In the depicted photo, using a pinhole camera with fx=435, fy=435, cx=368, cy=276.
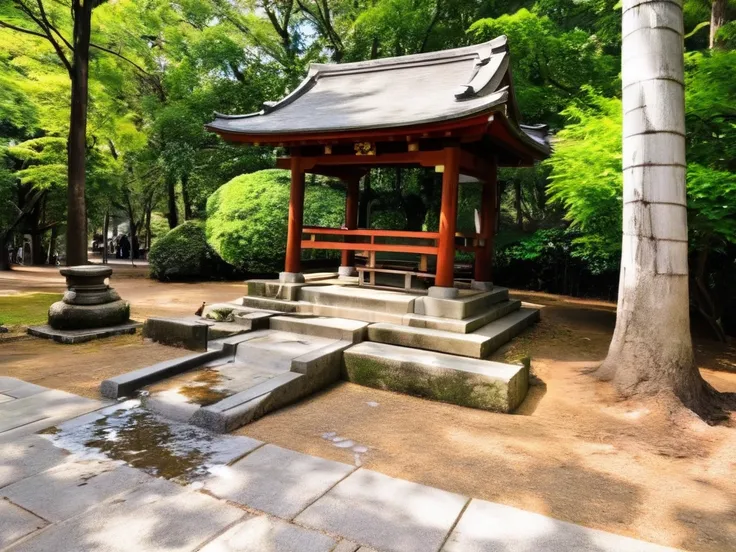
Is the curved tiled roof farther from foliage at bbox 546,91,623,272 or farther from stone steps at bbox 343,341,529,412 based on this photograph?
stone steps at bbox 343,341,529,412

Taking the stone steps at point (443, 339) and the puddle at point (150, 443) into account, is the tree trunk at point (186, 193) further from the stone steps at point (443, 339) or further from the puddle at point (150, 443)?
the puddle at point (150, 443)

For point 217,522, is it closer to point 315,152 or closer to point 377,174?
point 315,152

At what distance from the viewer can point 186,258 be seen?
48.9 feet

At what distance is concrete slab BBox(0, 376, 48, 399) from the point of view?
444cm

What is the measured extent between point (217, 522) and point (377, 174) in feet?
52.1

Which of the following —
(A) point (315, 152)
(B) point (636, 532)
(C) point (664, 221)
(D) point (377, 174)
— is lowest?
(B) point (636, 532)

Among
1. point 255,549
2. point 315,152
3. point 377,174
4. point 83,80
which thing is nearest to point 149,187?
point 377,174

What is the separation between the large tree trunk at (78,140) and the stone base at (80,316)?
2.88 m

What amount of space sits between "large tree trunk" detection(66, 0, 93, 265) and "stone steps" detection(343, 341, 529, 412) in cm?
739

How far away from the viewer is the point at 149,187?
969 inches

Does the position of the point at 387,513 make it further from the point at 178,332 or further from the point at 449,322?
the point at 178,332

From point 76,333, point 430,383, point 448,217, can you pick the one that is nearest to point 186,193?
point 76,333

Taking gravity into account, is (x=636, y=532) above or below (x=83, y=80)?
below

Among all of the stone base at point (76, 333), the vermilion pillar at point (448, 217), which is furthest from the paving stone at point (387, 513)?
the stone base at point (76, 333)
